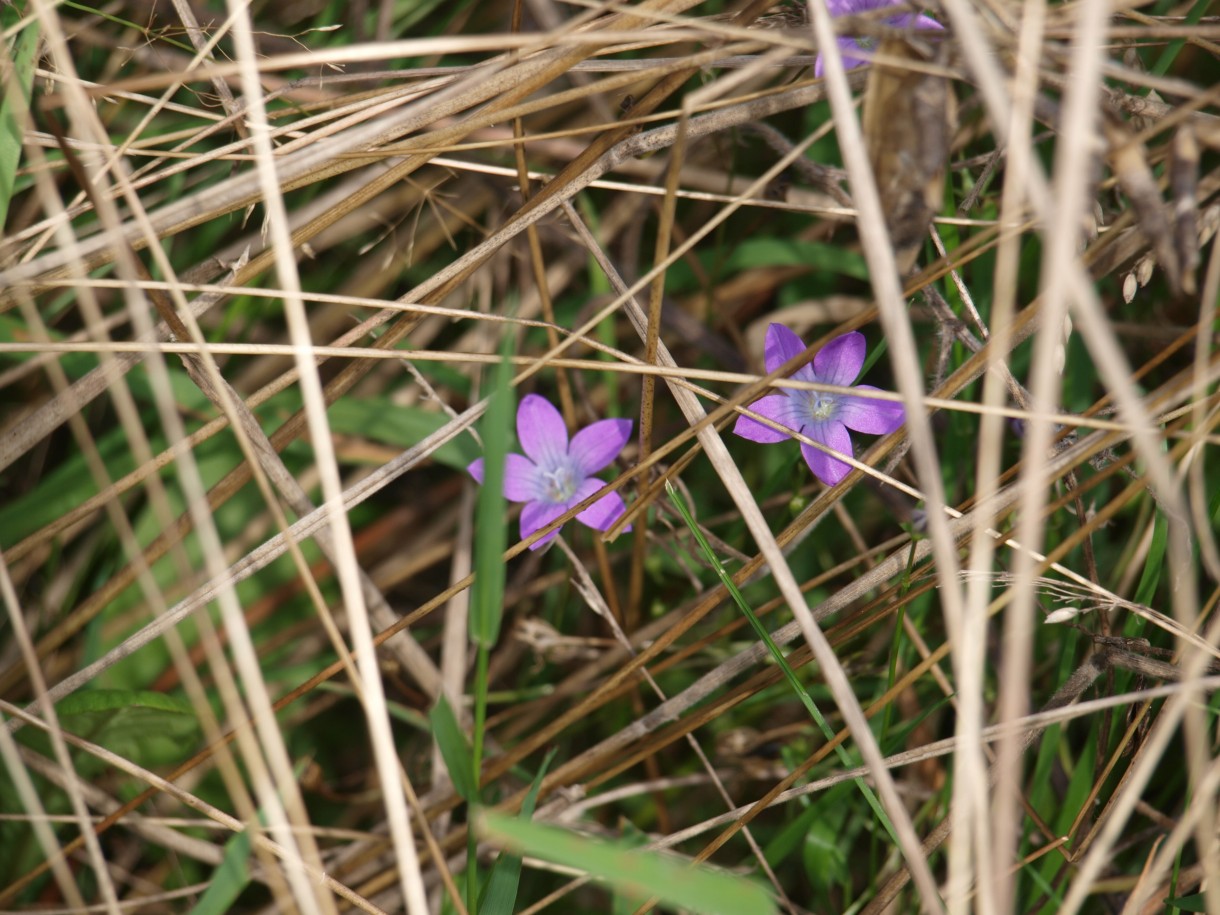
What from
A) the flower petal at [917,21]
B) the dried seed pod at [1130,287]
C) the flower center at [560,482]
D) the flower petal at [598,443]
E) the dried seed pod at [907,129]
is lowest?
the flower center at [560,482]

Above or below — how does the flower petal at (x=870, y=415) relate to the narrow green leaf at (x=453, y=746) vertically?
above

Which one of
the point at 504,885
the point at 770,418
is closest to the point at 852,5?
the point at 770,418

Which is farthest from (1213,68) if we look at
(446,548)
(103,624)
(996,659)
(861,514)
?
(103,624)

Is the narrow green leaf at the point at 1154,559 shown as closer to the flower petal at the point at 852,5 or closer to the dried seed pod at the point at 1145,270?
the dried seed pod at the point at 1145,270

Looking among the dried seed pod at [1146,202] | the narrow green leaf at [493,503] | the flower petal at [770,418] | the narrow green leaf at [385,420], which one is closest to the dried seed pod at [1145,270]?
the dried seed pod at [1146,202]

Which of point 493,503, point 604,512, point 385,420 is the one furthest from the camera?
point 385,420

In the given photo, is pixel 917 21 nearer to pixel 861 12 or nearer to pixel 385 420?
pixel 861 12

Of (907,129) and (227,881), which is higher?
(907,129)

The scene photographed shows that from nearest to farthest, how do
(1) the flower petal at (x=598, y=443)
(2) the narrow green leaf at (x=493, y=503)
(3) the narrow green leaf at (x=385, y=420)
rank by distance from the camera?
(2) the narrow green leaf at (x=493, y=503) → (1) the flower petal at (x=598, y=443) → (3) the narrow green leaf at (x=385, y=420)
